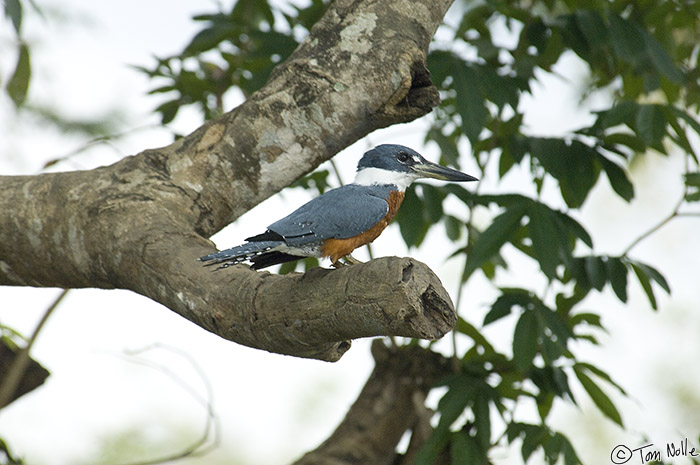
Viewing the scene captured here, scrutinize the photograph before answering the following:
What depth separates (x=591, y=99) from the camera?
4.88m

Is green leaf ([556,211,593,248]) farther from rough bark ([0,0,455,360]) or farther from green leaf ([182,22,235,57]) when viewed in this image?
green leaf ([182,22,235,57])

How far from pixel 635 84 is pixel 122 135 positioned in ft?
7.78

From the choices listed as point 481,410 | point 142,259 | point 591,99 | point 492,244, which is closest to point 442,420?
point 481,410

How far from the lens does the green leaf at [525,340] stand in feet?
9.07

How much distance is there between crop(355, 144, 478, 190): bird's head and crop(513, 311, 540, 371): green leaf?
0.84m

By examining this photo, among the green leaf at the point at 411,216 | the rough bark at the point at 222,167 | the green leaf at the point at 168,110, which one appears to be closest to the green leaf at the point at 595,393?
the green leaf at the point at 411,216

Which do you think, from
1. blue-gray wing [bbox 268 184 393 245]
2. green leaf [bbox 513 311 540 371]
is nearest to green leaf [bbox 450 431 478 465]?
green leaf [bbox 513 311 540 371]

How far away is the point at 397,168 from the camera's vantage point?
7.51ft

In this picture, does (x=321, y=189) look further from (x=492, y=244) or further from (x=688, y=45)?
(x=688, y=45)

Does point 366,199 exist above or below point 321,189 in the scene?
below

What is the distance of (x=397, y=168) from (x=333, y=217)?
473 mm

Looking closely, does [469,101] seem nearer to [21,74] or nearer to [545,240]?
[545,240]

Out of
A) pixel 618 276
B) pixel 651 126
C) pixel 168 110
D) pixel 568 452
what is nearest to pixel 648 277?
pixel 618 276

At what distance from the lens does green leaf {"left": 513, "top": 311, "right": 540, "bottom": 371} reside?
2.76m
